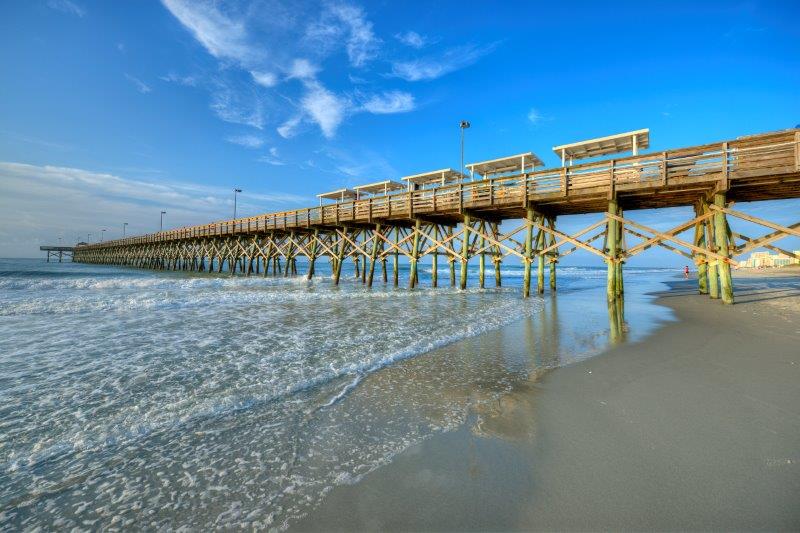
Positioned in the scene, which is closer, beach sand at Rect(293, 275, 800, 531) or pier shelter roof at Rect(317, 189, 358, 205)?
beach sand at Rect(293, 275, 800, 531)

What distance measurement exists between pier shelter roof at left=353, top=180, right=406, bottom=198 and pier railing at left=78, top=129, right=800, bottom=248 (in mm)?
2473

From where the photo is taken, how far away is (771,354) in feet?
Answer: 15.9

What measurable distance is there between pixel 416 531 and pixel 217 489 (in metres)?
1.34

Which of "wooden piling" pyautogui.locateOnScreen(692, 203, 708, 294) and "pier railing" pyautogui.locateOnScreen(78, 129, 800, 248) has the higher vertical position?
"pier railing" pyautogui.locateOnScreen(78, 129, 800, 248)

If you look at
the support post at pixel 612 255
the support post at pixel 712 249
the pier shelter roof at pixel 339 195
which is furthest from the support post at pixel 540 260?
the pier shelter roof at pixel 339 195

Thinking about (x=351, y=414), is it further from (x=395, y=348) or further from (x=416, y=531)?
(x=395, y=348)

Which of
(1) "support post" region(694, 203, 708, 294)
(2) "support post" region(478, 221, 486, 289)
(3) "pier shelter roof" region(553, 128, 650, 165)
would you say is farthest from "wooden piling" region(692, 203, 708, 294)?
(2) "support post" region(478, 221, 486, 289)

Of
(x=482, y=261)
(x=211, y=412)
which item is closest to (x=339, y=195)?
(x=482, y=261)

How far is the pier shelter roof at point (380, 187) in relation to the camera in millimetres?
20266

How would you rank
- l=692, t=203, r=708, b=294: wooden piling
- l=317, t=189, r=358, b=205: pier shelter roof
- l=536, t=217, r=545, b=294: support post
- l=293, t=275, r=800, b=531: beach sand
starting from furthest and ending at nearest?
l=317, t=189, r=358, b=205: pier shelter roof
l=536, t=217, r=545, b=294: support post
l=692, t=203, r=708, b=294: wooden piling
l=293, t=275, r=800, b=531: beach sand

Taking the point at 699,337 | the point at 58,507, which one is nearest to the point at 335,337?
the point at 58,507

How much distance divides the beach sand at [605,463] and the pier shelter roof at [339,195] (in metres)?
19.8

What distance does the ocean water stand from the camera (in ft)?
6.50

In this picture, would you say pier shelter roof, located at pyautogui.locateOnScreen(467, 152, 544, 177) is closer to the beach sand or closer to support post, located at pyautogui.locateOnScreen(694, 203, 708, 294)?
support post, located at pyautogui.locateOnScreen(694, 203, 708, 294)
